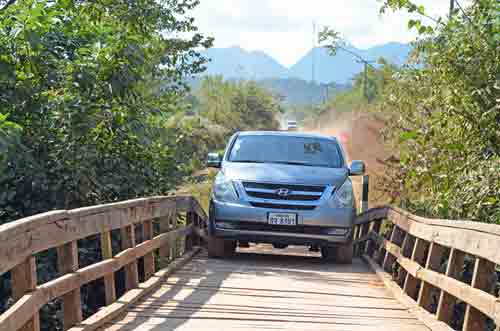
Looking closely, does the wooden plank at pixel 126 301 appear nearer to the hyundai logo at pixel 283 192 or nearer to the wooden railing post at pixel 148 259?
the wooden railing post at pixel 148 259

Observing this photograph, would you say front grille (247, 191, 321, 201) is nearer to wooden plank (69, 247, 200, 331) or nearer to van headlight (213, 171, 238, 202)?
van headlight (213, 171, 238, 202)

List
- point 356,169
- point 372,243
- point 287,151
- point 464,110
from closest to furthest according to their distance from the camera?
point 464,110 → point 356,169 → point 287,151 → point 372,243

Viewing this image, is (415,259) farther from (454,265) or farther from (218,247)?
(218,247)

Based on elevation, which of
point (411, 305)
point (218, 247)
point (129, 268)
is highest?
point (129, 268)

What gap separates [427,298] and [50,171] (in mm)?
4603

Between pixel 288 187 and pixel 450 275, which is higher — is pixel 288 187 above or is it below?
above

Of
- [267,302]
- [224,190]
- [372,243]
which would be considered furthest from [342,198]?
[267,302]

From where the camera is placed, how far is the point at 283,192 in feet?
35.9

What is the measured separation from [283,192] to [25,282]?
6230 mm

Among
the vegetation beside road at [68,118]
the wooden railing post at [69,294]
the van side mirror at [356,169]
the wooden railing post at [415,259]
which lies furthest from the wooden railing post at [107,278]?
the van side mirror at [356,169]

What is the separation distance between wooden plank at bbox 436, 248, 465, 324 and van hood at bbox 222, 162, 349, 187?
4336mm

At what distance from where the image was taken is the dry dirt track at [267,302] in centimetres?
650

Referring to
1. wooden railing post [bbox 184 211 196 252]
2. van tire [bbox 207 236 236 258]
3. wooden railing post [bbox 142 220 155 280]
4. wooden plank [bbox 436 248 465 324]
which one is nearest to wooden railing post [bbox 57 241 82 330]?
wooden railing post [bbox 142 220 155 280]

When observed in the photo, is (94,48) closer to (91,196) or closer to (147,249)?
(91,196)
